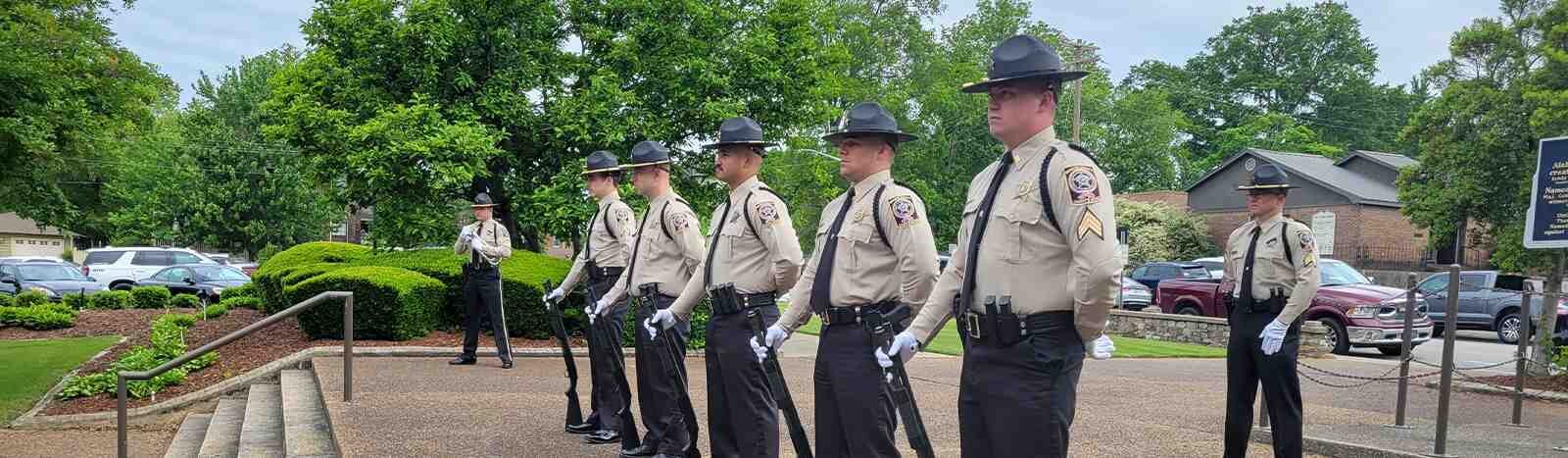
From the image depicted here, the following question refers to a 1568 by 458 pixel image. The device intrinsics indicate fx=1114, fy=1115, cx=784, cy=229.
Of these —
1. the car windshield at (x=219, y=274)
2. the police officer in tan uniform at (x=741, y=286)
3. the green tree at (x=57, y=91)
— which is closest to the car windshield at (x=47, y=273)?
the car windshield at (x=219, y=274)

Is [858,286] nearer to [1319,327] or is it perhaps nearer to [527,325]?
[527,325]

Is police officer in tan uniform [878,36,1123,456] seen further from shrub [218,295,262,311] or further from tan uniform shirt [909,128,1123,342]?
shrub [218,295,262,311]

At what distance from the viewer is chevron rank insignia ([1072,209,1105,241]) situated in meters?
3.40

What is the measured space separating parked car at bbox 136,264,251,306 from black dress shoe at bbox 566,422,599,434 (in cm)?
2417

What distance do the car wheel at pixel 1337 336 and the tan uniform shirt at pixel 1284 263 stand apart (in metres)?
13.0

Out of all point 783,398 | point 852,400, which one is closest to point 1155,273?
point 783,398

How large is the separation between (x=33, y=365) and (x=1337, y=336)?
19.7m

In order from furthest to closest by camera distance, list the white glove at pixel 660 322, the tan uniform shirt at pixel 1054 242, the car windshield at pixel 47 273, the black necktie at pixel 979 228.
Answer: the car windshield at pixel 47 273, the white glove at pixel 660 322, the black necktie at pixel 979 228, the tan uniform shirt at pixel 1054 242

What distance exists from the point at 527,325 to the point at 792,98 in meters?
4.91

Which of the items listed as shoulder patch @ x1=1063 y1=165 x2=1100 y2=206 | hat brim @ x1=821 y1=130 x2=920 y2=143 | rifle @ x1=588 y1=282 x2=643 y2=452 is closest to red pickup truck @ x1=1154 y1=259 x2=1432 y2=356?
rifle @ x1=588 y1=282 x2=643 y2=452

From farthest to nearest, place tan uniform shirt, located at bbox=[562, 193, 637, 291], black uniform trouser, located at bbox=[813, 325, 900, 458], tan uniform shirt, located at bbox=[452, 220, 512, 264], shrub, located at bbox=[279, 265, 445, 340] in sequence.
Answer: shrub, located at bbox=[279, 265, 445, 340]
tan uniform shirt, located at bbox=[452, 220, 512, 264]
tan uniform shirt, located at bbox=[562, 193, 637, 291]
black uniform trouser, located at bbox=[813, 325, 900, 458]

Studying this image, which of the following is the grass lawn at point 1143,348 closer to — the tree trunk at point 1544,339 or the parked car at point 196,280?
the tree trunk at point 1544,339

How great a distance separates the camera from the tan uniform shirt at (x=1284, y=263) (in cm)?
620

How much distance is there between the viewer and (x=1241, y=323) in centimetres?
653
